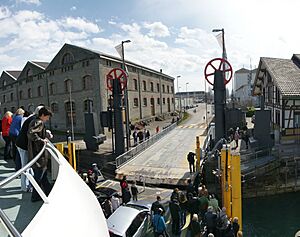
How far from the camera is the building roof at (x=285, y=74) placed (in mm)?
21453

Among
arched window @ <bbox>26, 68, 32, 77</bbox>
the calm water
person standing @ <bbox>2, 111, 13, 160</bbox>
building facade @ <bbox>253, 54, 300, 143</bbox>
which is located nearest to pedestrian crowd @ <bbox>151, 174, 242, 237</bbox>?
the calm water

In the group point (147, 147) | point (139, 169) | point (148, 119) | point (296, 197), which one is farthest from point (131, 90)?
point (296, 197)

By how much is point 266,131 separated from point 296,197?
14.9ft

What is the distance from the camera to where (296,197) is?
16469 millimetres

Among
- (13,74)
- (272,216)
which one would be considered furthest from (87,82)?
(272,216)

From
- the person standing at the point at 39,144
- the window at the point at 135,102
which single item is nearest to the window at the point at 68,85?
the window at the point at 135,102

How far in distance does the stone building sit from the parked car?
68.5ft

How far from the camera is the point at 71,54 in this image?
3553 centimetres

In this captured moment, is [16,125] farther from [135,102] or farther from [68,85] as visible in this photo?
[135,102]

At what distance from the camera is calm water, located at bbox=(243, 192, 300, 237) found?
12.5m

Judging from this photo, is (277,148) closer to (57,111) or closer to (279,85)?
(279,85)

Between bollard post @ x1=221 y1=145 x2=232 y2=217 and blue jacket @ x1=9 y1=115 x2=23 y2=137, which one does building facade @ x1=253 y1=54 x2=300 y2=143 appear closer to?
bollard post @ x1=221 y1=145 x2=232 y2=217

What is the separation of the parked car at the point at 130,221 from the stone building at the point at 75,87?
20.9 meters

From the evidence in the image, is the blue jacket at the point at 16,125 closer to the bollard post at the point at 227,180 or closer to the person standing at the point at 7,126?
the person standing at the point at 7,126
